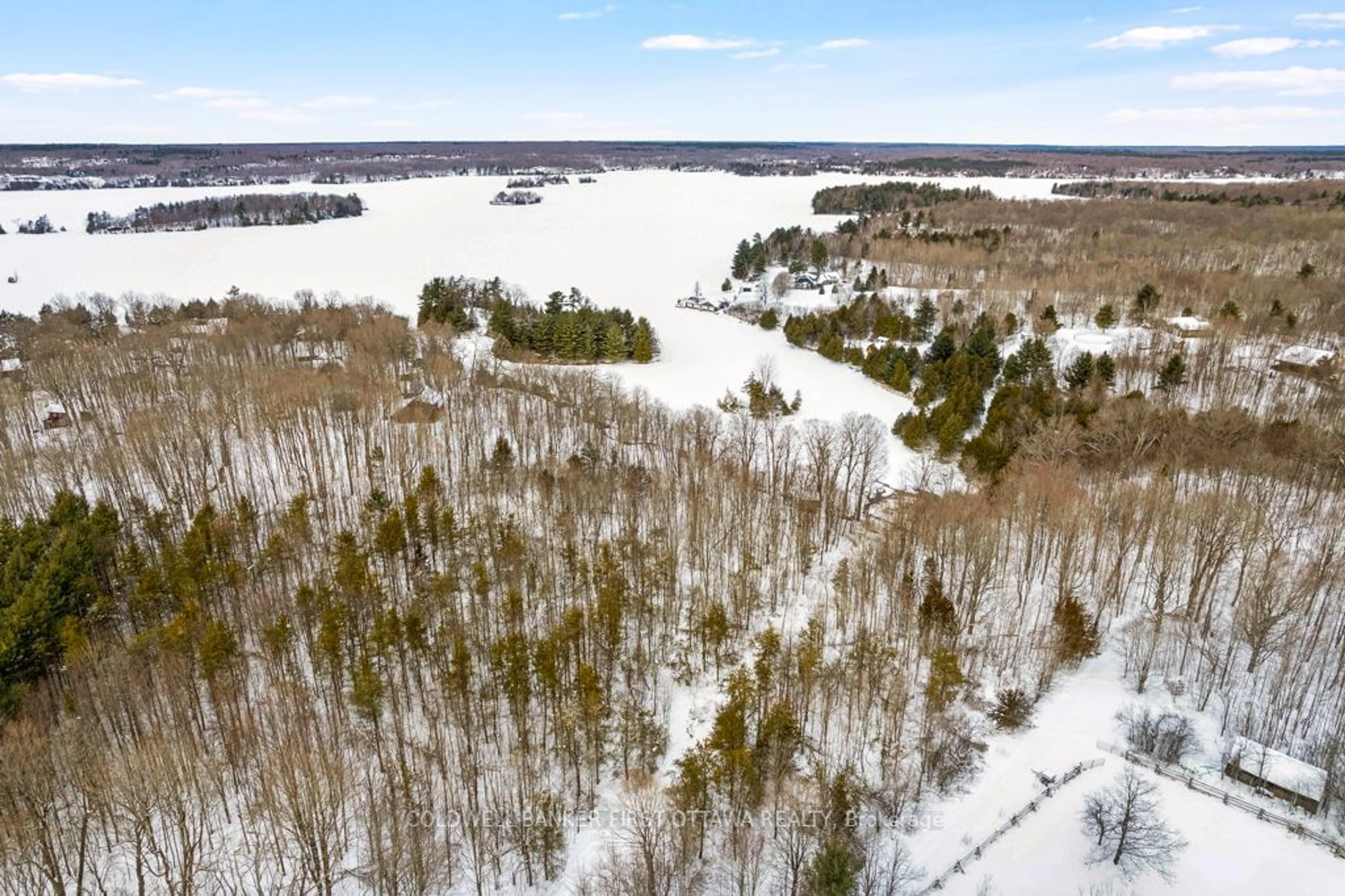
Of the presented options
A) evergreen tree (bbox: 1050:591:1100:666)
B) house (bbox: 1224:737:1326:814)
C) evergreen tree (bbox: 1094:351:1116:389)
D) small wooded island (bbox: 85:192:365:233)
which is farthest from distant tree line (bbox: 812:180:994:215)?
house (bbox: 1224:737:1326:814)

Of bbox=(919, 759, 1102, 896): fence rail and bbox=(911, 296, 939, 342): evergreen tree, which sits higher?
bbox=(911, 296, 939, 342): evergreen tree

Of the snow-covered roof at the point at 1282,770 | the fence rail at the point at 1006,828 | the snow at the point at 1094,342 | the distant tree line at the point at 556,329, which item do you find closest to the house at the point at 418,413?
the distant tree line at the point at 556,329

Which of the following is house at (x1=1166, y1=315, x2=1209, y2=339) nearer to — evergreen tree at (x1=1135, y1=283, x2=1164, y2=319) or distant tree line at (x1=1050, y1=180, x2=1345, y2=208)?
evergreen tree at (x1=1135, y1=283, x2=1164, y2=319)

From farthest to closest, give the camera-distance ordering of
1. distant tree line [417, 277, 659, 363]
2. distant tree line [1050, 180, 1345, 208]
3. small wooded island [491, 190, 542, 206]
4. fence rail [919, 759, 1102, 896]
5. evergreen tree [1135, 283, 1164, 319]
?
small wooded island [491, 190, 542, 206] < distant tree line [1050, 180, 1345, 208] < evergreen tree [1135, 283, 1164, 319] < distant tree line [417, 277, 659, 363] < fence rail [919, 759, 1102, 896]

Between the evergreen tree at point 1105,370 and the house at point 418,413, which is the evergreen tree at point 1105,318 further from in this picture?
the house at point 418,413

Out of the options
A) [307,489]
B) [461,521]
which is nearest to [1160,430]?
[461,521]
